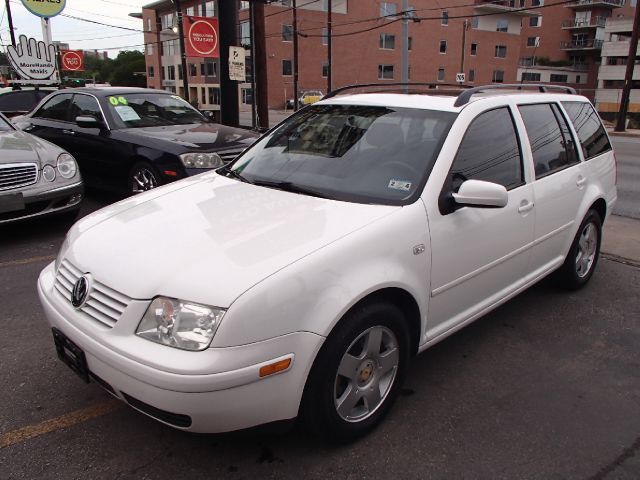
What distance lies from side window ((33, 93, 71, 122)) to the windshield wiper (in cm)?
591

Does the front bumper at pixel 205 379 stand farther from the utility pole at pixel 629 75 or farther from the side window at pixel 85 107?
the utility pole at pixel 629 75

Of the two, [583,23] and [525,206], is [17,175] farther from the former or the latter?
[583,23]

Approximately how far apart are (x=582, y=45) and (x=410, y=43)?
28558mm

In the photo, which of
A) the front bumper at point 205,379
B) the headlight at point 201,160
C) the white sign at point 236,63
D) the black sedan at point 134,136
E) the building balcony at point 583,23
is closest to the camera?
the front bumper at point 205,379

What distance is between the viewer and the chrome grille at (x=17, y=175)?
5281 mm

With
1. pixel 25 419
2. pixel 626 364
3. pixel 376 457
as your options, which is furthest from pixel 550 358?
pixel 25 419

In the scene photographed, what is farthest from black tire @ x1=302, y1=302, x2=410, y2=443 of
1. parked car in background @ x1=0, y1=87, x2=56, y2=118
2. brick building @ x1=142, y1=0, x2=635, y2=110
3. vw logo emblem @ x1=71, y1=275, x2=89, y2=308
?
brick building @ x1=142, y1=0, x2=635, y2=110

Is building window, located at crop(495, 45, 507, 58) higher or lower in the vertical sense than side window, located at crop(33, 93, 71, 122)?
Result: higher

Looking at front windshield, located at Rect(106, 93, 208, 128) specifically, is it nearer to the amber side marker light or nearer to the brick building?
the amber side marker light

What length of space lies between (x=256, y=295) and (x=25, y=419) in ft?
5.12

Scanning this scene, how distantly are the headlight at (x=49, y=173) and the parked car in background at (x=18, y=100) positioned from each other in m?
8.33

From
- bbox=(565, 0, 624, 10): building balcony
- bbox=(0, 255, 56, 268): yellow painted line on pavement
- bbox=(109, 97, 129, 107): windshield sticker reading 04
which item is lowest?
bbox=(0, 255, 56, 268): yellow painted line on pavement

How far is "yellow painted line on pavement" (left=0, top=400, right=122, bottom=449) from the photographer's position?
8.50 ft

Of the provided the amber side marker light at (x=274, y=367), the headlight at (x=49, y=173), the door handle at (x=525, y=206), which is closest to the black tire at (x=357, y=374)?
the amber side marker light at (x=274, y=367)
